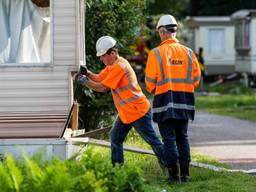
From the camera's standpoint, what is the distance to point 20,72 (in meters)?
9.48

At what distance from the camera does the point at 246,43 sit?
3450 centimetres

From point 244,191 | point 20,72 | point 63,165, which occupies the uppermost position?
point 20,72

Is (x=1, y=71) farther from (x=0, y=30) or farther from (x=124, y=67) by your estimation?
(x=124, y=67)

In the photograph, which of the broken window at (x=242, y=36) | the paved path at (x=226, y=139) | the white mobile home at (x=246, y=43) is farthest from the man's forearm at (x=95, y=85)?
the broken window at (x=242, y=36)

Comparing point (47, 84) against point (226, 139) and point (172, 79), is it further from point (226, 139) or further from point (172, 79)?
point (226, 139)

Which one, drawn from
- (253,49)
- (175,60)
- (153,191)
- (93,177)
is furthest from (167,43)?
(253,49)

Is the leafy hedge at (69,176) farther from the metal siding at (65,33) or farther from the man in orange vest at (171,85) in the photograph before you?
the metal siding at (65,33)

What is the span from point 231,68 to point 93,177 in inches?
1304

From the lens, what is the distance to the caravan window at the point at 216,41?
128ft

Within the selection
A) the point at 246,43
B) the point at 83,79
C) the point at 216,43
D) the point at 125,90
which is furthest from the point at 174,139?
the point at 216,43

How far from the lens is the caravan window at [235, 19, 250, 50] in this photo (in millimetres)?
34247

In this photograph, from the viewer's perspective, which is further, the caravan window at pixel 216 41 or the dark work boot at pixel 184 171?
the caravan window at pixel 216 41

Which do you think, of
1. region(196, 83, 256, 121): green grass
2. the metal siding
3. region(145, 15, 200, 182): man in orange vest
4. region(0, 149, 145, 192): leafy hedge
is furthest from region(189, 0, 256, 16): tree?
region(0, 149, 145, 192): leafy hedge

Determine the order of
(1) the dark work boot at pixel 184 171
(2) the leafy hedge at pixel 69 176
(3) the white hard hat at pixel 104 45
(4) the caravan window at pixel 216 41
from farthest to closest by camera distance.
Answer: (4) the caravan window at pixel 216 41 < (1) the dark work boot at pixel 184 171 < (3) the white hard hat at pixel 104 45 < (2) the leafy hedge at pixel 69 176
